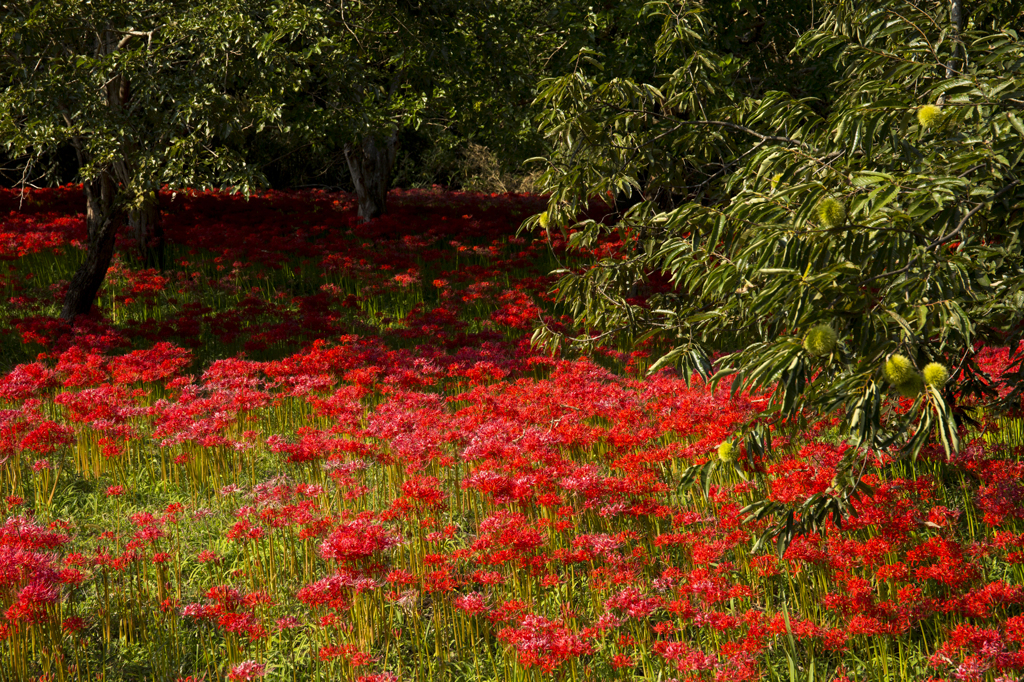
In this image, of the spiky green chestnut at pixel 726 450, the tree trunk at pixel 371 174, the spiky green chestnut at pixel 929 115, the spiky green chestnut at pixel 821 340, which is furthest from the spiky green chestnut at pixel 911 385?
the tree trunk at pixel 371 174

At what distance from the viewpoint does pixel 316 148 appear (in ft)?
47.8

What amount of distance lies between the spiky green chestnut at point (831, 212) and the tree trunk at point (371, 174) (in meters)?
16.3

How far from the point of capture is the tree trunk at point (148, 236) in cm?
1511

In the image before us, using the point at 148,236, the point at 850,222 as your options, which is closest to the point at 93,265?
the point at 148,236

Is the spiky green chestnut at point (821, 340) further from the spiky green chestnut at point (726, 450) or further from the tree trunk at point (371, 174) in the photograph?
the tree trunk at point (371, 174)

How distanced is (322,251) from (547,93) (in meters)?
11.6

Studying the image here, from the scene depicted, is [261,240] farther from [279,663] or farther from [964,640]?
[964,640]

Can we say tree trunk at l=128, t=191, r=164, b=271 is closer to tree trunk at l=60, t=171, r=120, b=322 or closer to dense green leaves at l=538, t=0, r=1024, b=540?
tree trunk at l=60, t=171, r=120, b=322

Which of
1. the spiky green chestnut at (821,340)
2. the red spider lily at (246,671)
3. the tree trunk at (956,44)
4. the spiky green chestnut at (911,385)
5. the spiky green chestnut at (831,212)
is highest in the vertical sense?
the tree trunk at (956,44)

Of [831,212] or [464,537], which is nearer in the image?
[831,212]

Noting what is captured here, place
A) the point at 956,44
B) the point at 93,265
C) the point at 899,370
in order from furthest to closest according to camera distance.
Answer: the point at 93,265, the point at 956,44, the point at 899,370

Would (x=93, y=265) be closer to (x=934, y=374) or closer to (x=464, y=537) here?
(x=464, y=537)

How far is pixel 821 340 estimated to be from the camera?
2705mm

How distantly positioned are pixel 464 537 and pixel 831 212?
393cm
